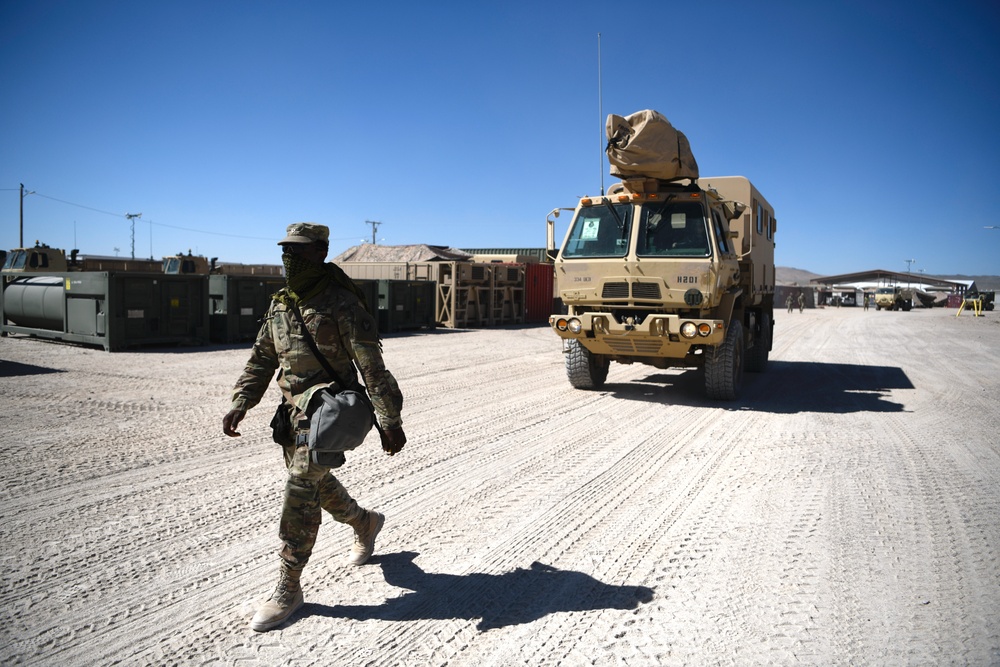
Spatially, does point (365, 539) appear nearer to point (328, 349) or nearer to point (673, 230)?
point (328, 349)

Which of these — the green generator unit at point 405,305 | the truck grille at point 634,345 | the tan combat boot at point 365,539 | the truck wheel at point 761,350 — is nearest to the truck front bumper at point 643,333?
the truck grille at point 634,345

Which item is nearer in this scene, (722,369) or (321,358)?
(321,358)

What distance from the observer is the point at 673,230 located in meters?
8.15

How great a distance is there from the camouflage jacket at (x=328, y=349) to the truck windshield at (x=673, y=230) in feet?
18.8

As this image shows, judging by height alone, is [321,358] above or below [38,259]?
below

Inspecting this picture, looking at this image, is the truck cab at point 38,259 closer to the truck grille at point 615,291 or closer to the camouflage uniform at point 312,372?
the truck grille at point 615,291

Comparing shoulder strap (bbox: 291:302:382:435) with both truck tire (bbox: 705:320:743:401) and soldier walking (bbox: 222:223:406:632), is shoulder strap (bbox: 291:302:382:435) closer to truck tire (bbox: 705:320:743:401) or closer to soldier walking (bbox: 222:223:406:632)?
soldier walking (bbox: 222:223:406:632)

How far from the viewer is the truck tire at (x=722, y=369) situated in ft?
26.8

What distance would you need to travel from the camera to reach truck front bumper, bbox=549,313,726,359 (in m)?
7.61

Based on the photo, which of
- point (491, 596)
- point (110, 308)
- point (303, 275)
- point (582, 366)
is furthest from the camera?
point (110, 308)

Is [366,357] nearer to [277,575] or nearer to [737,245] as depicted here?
[277,575]

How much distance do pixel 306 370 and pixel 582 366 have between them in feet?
20.4

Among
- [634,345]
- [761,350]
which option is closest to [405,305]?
[761,350]

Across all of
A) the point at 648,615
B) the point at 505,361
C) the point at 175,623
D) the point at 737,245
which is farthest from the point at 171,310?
the point at 648,615
